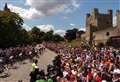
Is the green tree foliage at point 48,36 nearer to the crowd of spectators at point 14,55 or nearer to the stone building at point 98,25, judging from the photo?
the stone building at point 98,25

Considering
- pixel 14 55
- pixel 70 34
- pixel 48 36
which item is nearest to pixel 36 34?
pixel 48 36

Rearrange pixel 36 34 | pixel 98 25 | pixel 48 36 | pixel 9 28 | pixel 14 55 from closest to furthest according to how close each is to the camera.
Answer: pixel 14 55 < pixel 9 28 < pixel 98 25 < pixel 48 36 < pixel 36 34

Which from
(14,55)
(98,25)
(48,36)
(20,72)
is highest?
(48,36)

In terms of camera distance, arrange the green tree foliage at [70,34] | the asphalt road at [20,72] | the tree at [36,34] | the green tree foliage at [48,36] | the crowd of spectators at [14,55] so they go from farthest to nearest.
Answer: the green tree foliage at [48,36]
the tree at [36,34]
the green tree foliage at [70,34]
the crowd of spectators at [14,55]
the asphalt road at [20,72]

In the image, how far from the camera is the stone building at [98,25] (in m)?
99.0

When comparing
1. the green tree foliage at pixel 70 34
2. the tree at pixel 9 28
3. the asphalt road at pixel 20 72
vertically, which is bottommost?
the asphalt road at pixel 20 72

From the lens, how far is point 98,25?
384 feet

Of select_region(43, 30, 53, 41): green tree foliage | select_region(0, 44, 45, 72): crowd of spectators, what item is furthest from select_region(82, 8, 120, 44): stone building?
select_region(43, 30, 53, 41): green tree foliage

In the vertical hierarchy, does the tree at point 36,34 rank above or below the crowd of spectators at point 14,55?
above

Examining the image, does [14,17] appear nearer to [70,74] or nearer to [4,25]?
[4,25]

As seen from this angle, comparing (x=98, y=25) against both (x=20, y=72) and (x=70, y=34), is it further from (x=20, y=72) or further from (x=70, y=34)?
(x=20, y=72)

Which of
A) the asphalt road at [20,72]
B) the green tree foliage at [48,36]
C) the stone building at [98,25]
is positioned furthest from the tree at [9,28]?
the green tree foliage at [48,36]

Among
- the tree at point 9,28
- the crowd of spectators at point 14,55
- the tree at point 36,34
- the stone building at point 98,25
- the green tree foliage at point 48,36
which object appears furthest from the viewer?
the green tree foliage at point 48,36

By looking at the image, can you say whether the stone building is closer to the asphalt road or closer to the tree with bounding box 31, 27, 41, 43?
the tree with bounding box 31, 27, 41, 43
